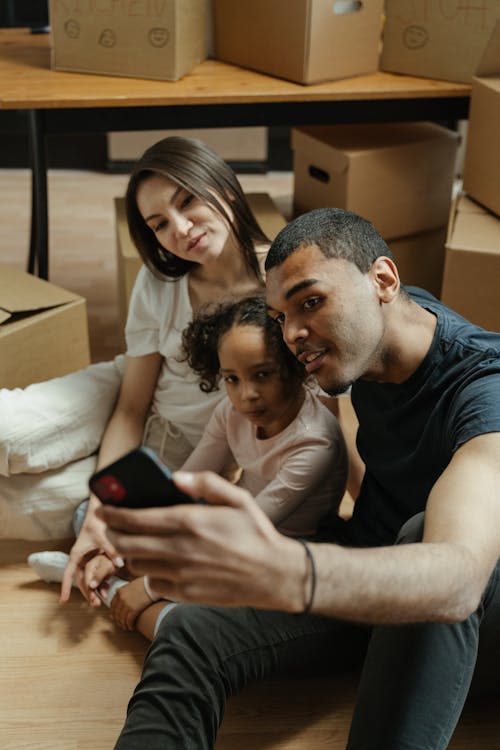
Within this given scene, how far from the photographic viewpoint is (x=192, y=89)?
2.30 meters

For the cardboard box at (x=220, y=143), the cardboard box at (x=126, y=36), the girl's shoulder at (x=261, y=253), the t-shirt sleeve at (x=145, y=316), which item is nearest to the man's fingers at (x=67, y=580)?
the t-shirt sleeve at (x=145, y=316)

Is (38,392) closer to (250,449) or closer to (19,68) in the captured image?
(250,449)

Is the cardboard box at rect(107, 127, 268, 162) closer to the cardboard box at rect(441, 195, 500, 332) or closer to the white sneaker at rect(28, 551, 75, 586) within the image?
the cardboard box at rect(441, 195, 500, 332)

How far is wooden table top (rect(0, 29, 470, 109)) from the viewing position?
223 cm

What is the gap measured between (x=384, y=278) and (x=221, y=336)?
0.40 m

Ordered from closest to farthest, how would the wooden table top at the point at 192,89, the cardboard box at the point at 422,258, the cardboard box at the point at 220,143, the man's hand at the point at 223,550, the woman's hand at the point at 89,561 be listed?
the man's hand at the point at 223,550 < the woman's hand at the point at 89,561 < the wooden table top at the point at 192,89 < the cardboard box at the point at 422,258 < the cardboard box at the point at 220,143

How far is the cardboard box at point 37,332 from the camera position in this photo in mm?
2045

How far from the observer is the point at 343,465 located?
1.72 m

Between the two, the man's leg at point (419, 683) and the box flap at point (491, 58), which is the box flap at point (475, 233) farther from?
the man's leg at point (419, 683)

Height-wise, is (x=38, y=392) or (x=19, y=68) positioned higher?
(x=19, y=68)

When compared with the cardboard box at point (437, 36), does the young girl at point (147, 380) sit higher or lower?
lower

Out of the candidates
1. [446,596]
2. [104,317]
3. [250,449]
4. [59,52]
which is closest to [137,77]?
[59,52]

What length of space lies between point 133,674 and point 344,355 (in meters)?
0.72

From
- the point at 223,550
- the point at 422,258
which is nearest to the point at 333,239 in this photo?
the point at 223,550
